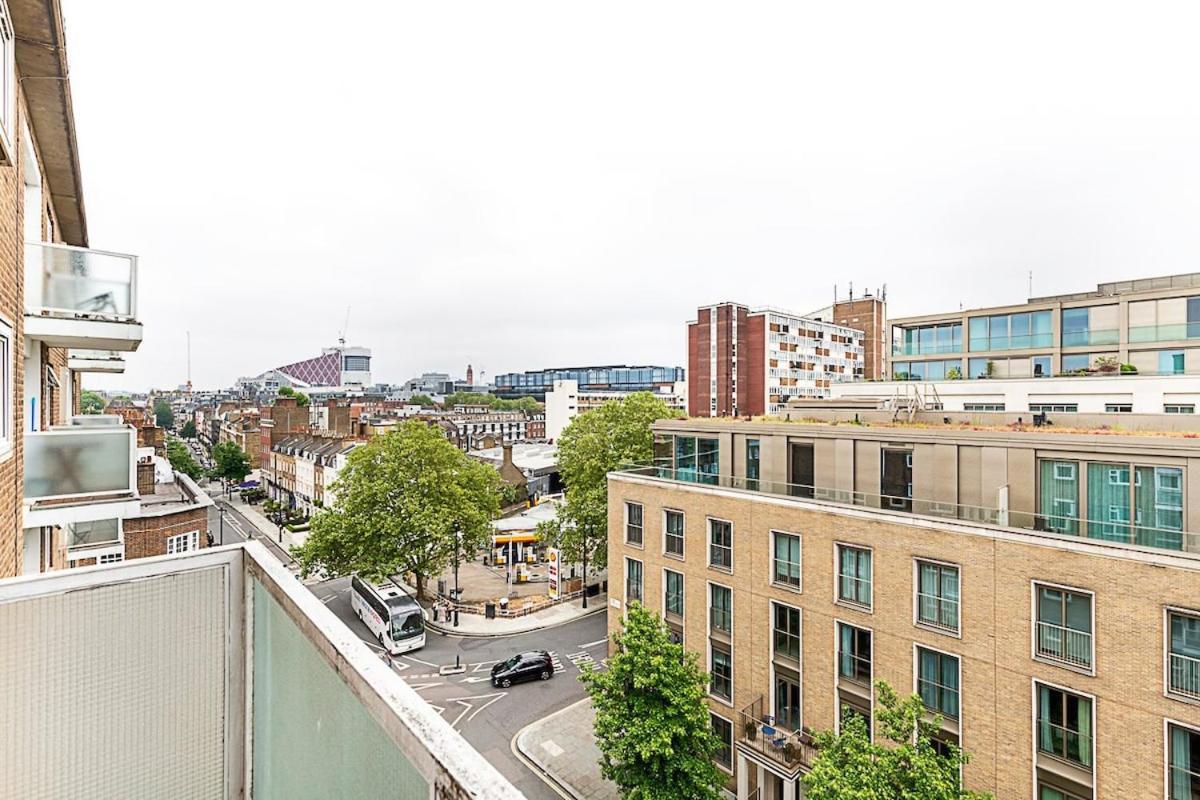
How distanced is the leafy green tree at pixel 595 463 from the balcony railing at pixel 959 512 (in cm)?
1056

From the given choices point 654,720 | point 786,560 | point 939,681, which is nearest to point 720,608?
point 786,560

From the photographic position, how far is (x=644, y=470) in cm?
1923

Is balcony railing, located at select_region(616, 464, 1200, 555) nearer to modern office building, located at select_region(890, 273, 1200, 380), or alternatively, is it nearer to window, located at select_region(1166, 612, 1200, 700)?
window, located at select_region(1166, 612, 1200, 700)

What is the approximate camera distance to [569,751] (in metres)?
16.6

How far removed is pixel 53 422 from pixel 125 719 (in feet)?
32.0

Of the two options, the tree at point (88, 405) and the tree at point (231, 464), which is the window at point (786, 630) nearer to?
the tree at point (88, 405)

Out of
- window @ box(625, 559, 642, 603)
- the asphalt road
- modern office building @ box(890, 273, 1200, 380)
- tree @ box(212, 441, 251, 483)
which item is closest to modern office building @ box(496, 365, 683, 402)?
tree @ box(212, 441, 251, 483)

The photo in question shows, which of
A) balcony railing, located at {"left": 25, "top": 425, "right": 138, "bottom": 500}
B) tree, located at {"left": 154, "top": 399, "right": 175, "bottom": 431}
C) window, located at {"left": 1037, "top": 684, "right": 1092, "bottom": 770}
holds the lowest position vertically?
window, located at {"left": 1037, "top": 684, "right": 1092, "bottom": 770}

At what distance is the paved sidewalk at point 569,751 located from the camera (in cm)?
1509

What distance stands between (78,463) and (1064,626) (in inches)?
593

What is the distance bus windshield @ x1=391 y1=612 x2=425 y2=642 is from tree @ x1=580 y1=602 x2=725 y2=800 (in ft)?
40.3

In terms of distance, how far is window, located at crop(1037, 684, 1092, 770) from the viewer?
10359 millimetres

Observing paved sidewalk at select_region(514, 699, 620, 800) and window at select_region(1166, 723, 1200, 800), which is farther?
paved sidewalk at select_region(514, 699, 620, 800)

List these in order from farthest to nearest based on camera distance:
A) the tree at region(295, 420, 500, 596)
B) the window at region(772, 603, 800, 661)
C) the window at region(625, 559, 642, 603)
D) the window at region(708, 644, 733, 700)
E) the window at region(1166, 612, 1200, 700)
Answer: the tree at region(295, 420, 500, 596) → the window at region(625, 559, 642, 603) → the window at region(708, 644, 733, 700) → the window at region(772, 603, 800, 661) → the window at region(1166, 612, 1200, 700)
